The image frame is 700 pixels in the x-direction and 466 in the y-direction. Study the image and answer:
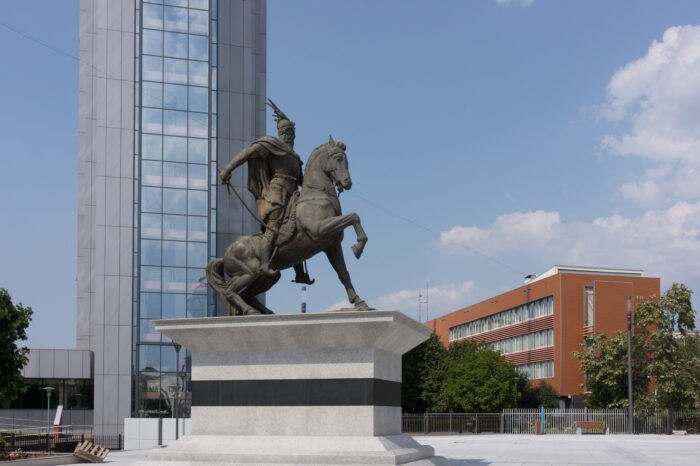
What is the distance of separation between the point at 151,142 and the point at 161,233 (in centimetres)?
596

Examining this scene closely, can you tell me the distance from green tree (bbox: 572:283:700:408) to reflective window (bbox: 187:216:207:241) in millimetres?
→ 31449

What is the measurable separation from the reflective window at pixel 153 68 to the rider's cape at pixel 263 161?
38662mm

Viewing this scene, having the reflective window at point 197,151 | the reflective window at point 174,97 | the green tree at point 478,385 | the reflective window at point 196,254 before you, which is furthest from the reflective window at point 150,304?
the green tree at point 478,385

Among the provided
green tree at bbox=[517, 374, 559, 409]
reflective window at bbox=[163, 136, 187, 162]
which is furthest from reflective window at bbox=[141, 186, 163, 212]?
green tree at bbox=[517, 374, 559, 409]

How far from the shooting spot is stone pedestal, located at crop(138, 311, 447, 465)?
A: 1240 centimetres

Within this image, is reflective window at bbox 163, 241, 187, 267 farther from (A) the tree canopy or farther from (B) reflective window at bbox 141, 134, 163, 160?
(A) the tree canopy

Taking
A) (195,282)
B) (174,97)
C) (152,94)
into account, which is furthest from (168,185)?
(195,282)

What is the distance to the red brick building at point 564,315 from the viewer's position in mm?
72562

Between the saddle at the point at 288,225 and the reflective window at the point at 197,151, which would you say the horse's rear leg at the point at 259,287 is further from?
the reflective window at the point at 197,151

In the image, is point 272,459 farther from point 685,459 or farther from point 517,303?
point 517,303

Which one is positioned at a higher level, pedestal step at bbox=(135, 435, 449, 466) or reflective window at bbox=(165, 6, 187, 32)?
reflective window at bbox=(165, 6, 187, 32)

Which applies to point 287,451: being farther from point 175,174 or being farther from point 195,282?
point 175,174

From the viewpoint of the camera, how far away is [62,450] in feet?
105

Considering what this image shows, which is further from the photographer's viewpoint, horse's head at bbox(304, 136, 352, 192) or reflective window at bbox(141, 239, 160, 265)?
reflective window at bbox(141, 239, 160, 265)
